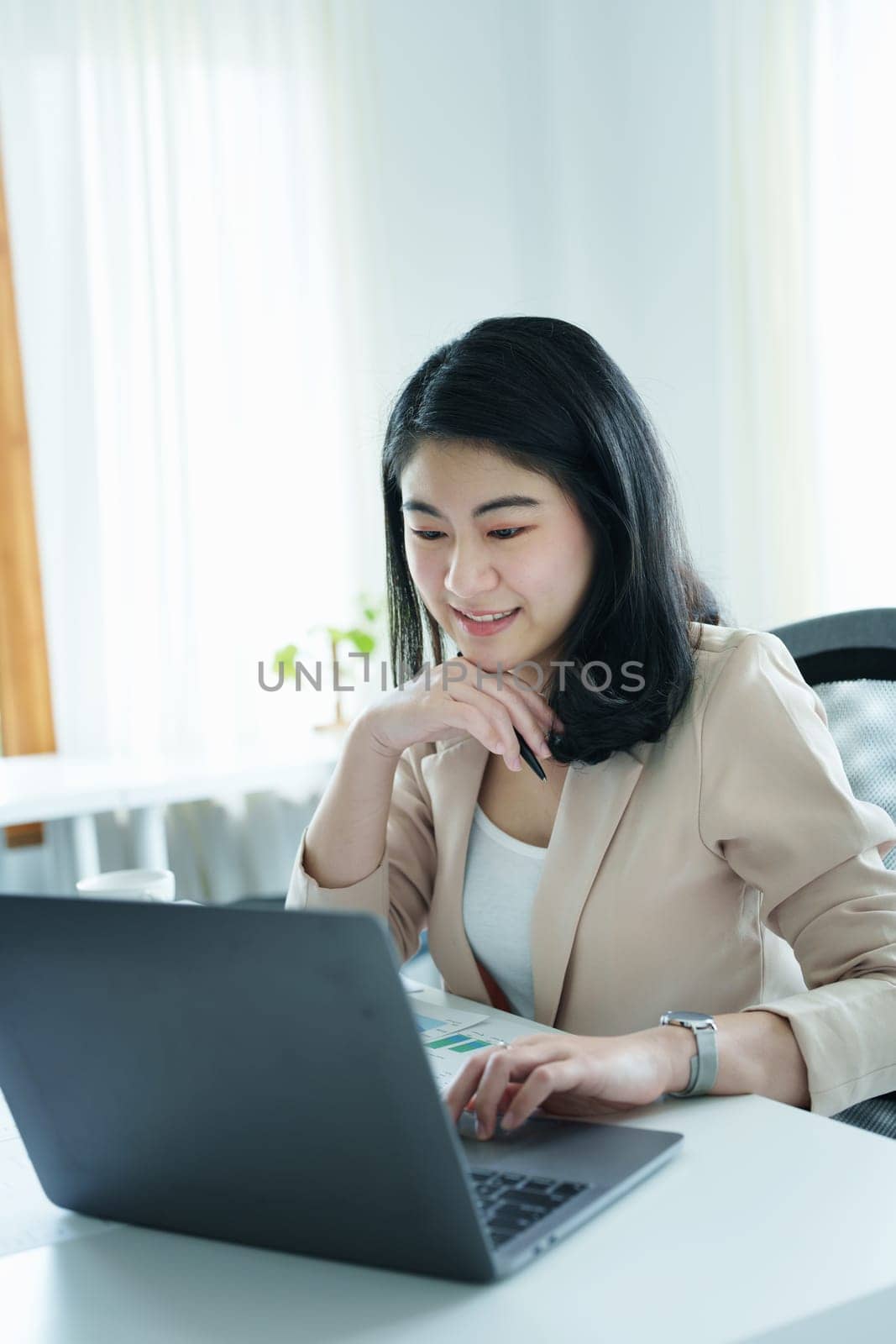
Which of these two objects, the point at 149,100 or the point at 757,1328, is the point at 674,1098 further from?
the point at 149,100

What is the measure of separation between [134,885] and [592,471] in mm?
600

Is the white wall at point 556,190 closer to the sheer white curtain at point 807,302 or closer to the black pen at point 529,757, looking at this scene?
the sheer white curtain at point 807,302

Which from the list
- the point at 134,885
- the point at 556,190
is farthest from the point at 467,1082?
the point at 556,190

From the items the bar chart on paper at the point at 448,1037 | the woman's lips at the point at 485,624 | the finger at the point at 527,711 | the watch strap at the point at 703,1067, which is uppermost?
the woman's lips at the point at 485,624

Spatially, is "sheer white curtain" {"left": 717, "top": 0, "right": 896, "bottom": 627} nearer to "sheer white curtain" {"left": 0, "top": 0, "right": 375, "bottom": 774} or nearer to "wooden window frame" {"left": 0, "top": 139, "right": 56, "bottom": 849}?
"sheer white curtain" {"left": 0, "top": 0, "right": 375, "bottom": 774}

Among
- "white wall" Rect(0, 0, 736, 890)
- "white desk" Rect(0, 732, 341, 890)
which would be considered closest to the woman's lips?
"white desk" Rect(0, 732, 341, 890)

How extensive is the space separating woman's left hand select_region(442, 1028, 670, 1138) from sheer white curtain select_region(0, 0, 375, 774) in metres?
2.35

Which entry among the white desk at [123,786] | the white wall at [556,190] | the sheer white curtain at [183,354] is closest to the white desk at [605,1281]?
the white desk at [123,786]

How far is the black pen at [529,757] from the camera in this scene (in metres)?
1.19

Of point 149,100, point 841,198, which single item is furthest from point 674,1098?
point 149,100

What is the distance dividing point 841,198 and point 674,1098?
2412 mm

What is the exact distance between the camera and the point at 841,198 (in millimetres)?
2766

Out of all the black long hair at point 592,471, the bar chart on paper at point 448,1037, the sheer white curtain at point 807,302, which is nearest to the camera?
the bar chart on paper at point 448,1037

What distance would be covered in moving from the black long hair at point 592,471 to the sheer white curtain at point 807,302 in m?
1.67
